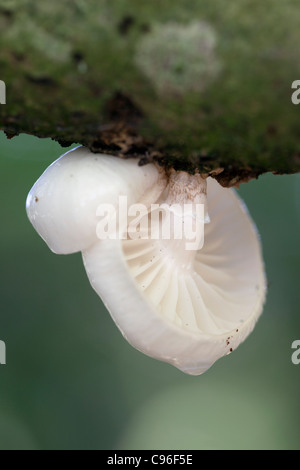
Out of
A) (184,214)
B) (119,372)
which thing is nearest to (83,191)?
(184,214)

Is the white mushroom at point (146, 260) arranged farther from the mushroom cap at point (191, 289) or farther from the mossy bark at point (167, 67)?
the mossy bark at point (167, 67)

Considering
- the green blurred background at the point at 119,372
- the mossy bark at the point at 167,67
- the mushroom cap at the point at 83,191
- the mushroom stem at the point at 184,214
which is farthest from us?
the green blurred background at the point at 119,372

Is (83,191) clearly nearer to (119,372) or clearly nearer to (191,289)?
(191,289)

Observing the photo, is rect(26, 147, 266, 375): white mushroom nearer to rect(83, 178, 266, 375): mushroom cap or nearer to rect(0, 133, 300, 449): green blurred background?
rect(83, 178, 266, 375): mushroom cap

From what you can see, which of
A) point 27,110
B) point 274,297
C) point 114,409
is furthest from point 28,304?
point 27,110

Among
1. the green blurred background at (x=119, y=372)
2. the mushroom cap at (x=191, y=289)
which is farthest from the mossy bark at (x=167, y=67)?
the green blurred background at (x=119, y=372)

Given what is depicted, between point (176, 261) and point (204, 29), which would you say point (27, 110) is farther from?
point (176, 261)
